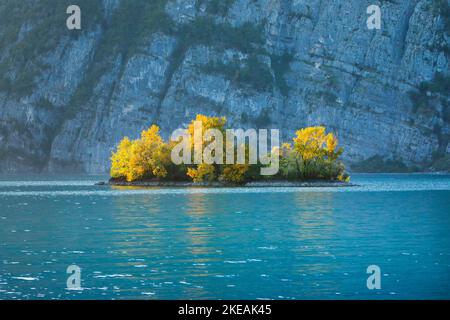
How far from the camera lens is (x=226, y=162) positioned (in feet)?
569

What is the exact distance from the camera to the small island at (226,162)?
174 m

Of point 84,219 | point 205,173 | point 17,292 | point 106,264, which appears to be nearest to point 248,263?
point 106,264

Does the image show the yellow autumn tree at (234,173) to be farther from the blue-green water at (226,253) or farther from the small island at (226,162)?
the blue-green water at (226,253)

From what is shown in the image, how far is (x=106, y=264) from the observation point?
46.8m

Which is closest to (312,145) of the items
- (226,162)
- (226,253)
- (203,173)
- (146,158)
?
(226,162)

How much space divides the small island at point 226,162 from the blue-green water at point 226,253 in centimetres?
8385

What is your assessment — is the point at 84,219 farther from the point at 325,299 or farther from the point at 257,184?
the point at 257,184

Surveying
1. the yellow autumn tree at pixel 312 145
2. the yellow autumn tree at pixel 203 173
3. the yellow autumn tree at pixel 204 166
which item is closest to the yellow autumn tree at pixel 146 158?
the yellow autumn tree at pixel 204 166

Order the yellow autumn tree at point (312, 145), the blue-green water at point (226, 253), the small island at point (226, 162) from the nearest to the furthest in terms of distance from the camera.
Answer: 1. the blue-green water at point (226, 253)
2. the small island at point (226, 162)
3. the yellow autumn tree at point (312, 145)

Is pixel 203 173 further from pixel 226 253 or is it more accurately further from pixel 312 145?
pixel 226 253

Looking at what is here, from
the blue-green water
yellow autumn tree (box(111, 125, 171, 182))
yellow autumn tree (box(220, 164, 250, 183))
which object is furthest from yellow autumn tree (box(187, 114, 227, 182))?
the blue-green water

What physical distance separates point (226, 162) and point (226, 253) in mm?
121884
